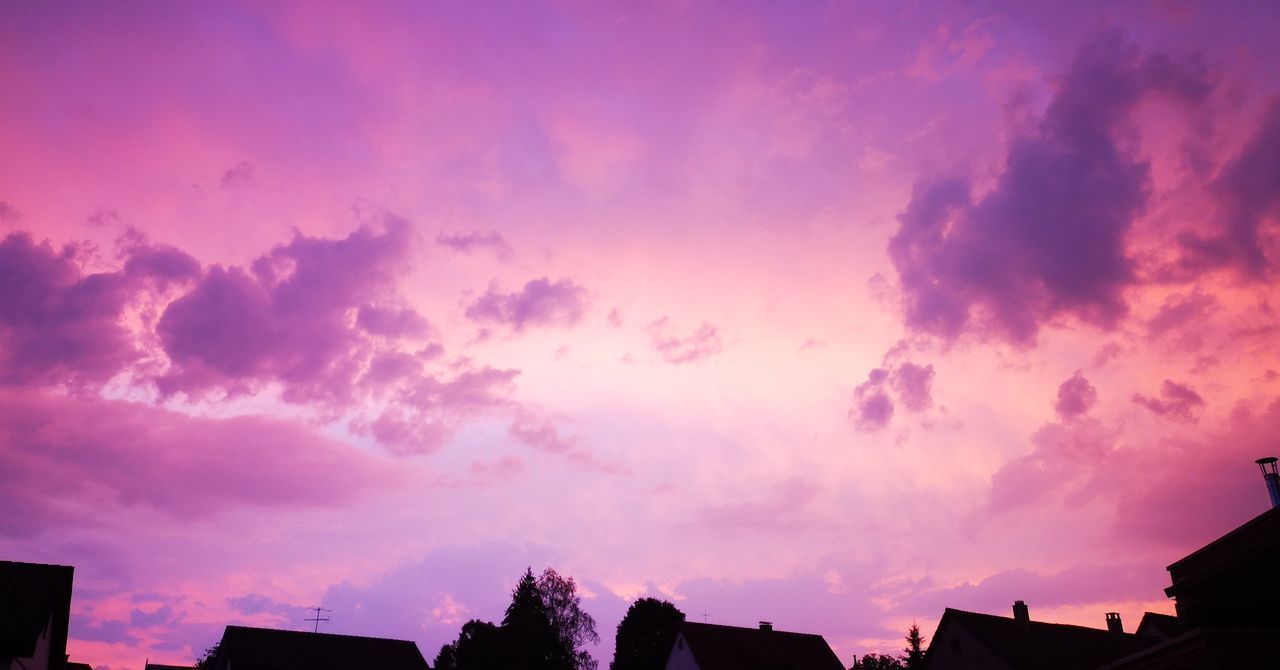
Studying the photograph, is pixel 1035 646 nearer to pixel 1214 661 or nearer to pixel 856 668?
pixel 1214 661

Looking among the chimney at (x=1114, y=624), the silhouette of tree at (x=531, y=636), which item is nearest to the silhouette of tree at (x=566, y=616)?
the silhouette of tree at (x=531, y=636)

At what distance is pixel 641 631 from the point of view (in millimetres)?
91750

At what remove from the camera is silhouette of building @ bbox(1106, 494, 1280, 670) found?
22.6 m

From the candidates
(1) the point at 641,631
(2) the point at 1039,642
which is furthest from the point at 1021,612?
(1) the point at 641,631

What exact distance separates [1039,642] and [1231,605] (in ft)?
104

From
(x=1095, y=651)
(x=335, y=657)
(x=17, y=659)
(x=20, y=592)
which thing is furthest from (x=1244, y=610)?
(x=335, y=657)

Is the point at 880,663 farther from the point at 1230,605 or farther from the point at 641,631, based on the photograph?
the point at 1230,605

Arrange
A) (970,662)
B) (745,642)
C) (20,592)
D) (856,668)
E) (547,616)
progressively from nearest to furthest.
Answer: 1. (20,592)
2. (970,662)
3. (745,642)
4. (547,616)
5. (856,668)

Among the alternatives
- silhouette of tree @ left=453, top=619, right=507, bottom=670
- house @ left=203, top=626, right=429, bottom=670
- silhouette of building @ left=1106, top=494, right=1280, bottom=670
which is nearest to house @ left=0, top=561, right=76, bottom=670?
house @ left=203, top=626, right=429, bottom=670

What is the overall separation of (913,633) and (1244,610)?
305 ft

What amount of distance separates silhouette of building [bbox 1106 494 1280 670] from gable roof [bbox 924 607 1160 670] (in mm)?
25209

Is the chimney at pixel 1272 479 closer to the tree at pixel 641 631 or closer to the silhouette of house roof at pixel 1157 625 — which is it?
the silhouette of house roof at pixel 1157 625

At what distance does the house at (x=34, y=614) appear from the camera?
89.6 feet

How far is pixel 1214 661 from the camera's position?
896 inches
